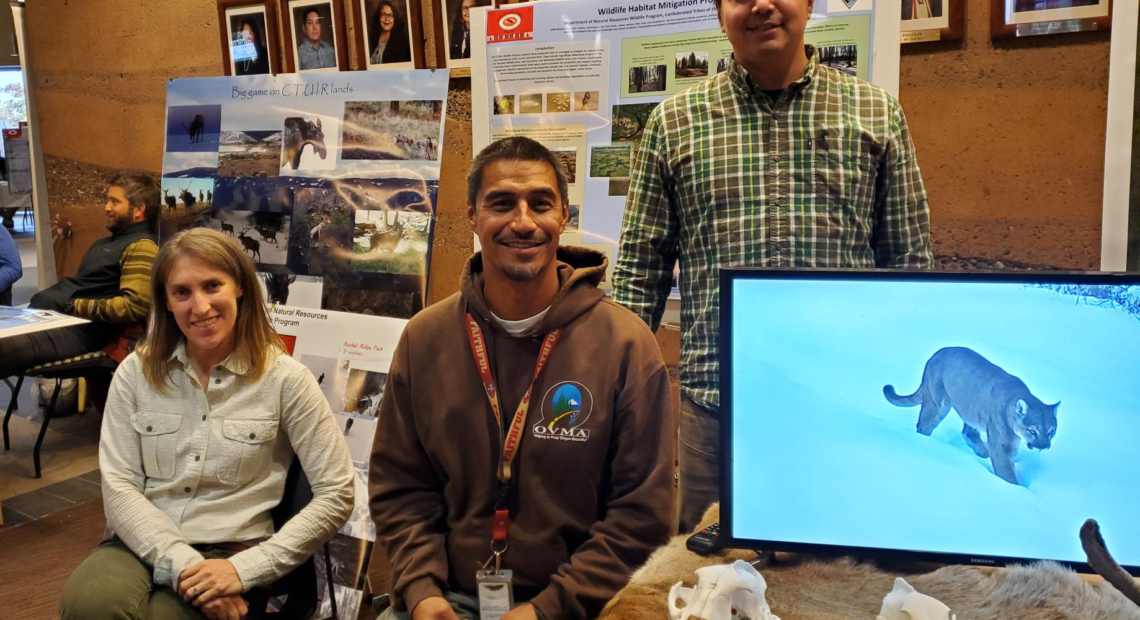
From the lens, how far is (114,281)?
4402mm

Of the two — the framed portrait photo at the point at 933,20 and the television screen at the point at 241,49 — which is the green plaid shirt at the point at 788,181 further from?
the television screen at the point at 241,49

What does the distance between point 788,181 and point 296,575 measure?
150 centimetres

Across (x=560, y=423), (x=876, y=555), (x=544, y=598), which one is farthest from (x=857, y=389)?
(x=544, y=598)

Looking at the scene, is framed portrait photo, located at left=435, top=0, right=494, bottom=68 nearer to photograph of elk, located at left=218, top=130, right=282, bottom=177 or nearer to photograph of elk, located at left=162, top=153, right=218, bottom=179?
photograph of elk, located at left=218, top=130, right=282, bottom=177

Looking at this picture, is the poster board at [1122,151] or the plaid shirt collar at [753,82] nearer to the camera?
the plaid shirt collar at [753,82]

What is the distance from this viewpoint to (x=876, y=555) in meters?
A: 1.04

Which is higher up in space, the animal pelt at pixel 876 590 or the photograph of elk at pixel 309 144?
the photograph of elk at pixel 309 144

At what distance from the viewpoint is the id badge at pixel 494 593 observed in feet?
4.73

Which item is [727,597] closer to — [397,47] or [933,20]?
[933,20]

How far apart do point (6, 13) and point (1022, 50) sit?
10.4 meters

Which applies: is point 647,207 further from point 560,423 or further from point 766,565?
point 766,565

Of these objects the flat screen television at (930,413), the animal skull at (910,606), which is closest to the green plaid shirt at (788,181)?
the flat screen television at (930,413)

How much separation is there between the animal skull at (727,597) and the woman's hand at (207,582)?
128 centimetres

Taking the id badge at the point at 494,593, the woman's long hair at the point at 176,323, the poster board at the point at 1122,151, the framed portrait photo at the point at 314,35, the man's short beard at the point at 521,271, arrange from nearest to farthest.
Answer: the id badge at the point at 494,593
the man's short beard at the point at 521,271
the woman's long hair at the point at 176,323
the poster board at the point at 1122,151
the framed portrait photo at the point at 314,35
